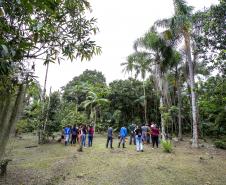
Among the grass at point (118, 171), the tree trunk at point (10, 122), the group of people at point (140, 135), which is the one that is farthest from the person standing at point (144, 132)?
the tree trunk at point (10, 122)

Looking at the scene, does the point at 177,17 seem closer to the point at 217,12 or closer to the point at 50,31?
the point at 217,12

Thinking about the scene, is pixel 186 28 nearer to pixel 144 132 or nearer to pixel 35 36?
pixel 144 132

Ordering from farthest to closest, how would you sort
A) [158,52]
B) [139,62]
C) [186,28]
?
[139,62]
[158,52]
[186,28]

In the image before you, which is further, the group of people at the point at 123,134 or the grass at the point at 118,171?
the group of people at the point at 123,134

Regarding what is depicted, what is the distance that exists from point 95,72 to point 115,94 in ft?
59.3

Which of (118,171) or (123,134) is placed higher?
(123,134)

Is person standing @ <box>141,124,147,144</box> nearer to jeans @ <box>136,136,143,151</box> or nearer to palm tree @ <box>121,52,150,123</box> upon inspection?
jeans @ <box>136,136,143,151</box>

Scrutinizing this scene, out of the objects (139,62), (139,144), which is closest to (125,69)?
(139,62)

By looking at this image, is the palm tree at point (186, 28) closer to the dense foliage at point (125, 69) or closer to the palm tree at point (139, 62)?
the dense foliage at point (125, 69)

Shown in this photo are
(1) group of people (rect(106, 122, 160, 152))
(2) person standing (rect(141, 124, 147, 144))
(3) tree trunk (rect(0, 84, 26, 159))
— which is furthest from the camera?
(2) person standing (rect(141, 124, 147, 144))

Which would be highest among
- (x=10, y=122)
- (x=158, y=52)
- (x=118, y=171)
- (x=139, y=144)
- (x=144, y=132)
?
(x=158, y=52)

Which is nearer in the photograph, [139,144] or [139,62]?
[139,144]

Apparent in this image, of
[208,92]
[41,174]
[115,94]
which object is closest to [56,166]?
[41,174]

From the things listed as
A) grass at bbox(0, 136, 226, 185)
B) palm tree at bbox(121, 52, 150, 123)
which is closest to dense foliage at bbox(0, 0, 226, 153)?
palm tree at bbox(121, 52, 150, 123)
